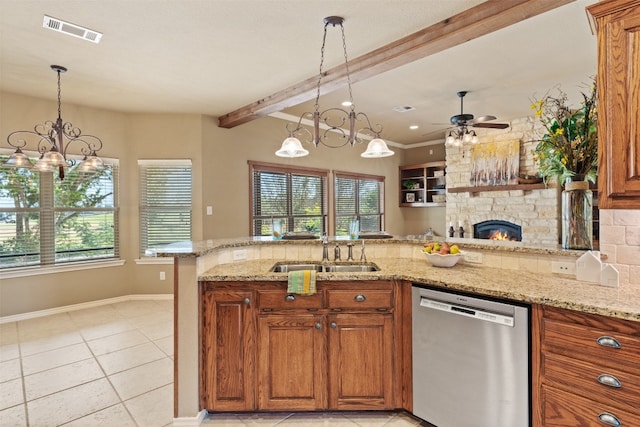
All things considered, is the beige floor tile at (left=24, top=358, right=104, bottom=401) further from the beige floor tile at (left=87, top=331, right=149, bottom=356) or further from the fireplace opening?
the fireplace opening

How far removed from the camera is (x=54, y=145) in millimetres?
3729

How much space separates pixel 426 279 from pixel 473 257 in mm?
710

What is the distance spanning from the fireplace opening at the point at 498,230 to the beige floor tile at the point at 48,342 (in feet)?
20.7

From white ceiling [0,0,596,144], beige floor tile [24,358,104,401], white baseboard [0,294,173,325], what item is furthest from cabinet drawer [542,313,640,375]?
white baseboard [0,294,173,325]

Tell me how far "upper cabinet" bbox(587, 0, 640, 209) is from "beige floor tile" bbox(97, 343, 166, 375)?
357 centimetres

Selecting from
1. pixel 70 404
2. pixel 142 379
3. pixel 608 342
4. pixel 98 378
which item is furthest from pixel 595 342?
pixel 98 378

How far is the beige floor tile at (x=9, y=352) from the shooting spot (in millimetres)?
3139

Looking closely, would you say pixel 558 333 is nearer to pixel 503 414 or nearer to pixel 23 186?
pixel 503 414

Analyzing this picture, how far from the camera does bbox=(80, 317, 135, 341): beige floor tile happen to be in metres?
3.69

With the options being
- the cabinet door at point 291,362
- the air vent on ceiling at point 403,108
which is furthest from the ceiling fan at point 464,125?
the cabinet door at point 291,362

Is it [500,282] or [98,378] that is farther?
[98,378]

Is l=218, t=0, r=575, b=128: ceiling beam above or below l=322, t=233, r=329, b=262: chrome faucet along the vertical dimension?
above

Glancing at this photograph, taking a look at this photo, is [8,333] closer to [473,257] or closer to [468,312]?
[468,312]

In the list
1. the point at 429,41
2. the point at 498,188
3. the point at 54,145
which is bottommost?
the point at 498,188
